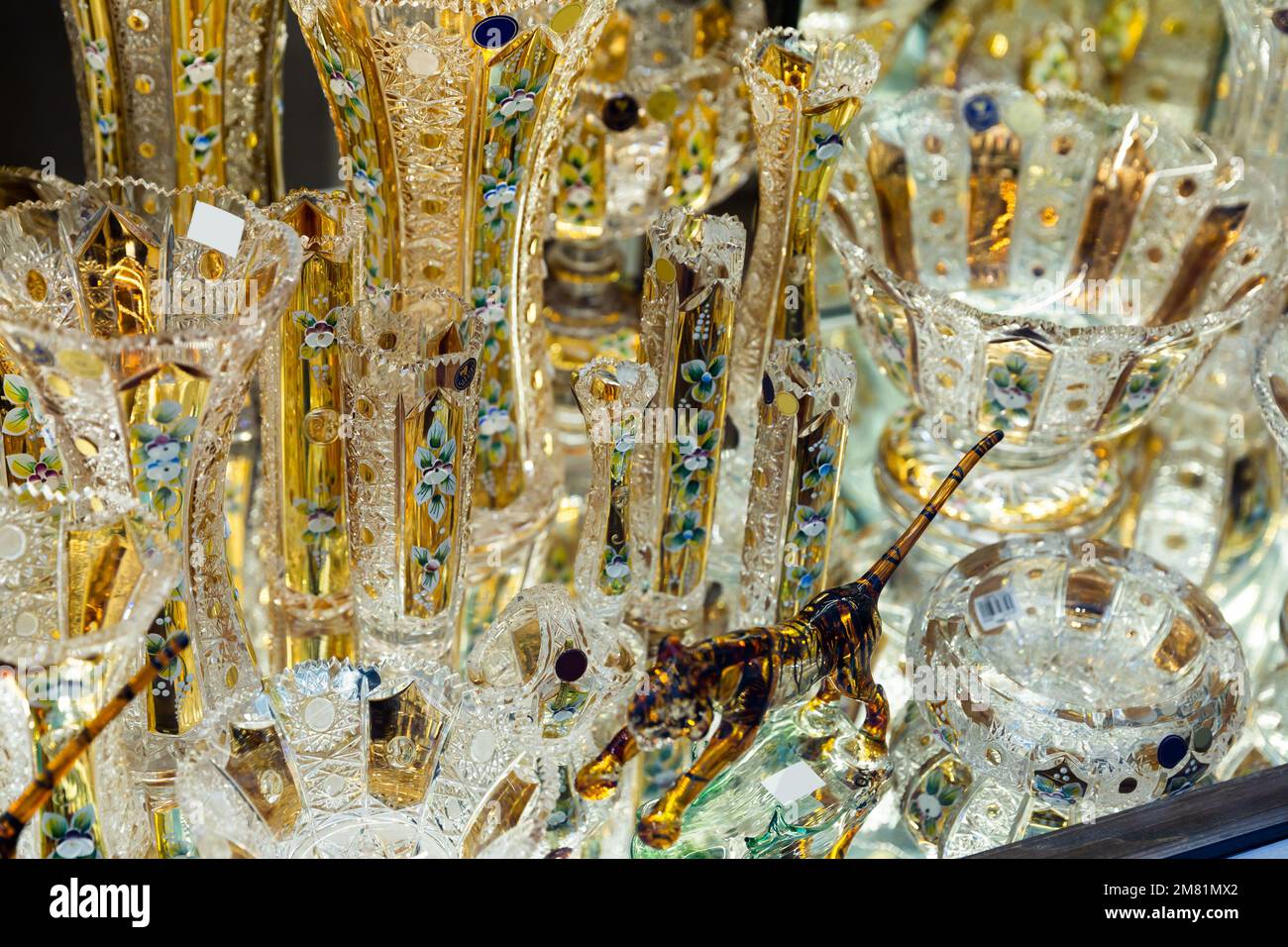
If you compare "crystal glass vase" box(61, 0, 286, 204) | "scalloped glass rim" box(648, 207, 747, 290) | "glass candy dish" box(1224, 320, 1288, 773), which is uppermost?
"crystal glass vase" box(61, 0, 286, 204)

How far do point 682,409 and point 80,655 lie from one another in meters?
0.28

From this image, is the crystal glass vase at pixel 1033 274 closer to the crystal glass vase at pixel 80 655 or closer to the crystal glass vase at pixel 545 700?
the crystal glass vase at pixel 545 700

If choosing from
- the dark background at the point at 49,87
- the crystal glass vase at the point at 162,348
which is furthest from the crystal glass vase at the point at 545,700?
the dark background at the point at 49,87

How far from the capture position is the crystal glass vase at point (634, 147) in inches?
34.3

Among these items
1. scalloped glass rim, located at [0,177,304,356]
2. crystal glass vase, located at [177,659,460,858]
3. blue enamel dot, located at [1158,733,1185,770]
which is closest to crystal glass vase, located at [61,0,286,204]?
scalloped glass rim, located at [0,177,304,356]

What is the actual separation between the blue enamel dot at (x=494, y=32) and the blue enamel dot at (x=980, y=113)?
370 millimetres

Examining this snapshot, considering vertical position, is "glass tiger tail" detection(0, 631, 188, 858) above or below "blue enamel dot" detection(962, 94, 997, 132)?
below

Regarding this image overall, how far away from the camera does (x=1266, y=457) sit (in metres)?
0.95

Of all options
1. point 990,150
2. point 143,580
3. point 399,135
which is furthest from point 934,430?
point 143,580

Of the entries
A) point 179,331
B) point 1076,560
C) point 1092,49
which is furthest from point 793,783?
point 1092,49

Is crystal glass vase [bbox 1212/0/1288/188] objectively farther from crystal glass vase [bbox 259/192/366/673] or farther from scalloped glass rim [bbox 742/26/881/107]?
crystal glass vase [bbox 259/192/366/673]

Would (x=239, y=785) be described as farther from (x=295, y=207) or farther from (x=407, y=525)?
(x=295, y=207)

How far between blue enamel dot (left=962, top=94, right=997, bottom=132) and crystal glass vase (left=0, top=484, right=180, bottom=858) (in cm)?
56

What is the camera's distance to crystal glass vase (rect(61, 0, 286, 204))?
2.44ft
